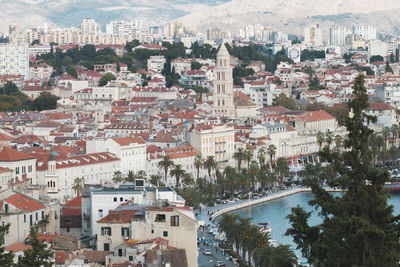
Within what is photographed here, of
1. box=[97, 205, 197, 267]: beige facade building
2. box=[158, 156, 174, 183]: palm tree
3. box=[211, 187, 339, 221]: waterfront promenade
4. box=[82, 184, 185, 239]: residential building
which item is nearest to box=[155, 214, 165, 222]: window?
box=[97, 205, 197, 267]: beige facade building

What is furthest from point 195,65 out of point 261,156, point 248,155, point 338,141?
point 248,155

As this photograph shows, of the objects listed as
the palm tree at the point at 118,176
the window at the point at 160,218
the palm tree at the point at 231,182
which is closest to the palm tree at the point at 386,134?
the palm tree at the point at 231,182

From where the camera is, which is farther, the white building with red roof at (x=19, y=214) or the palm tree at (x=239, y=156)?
the palm tree at (x=239, y=156)

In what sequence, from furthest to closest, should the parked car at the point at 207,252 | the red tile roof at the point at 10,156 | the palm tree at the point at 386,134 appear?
the palm tree at the point at 386,134 → the red tile roof at the point at 10,156 → the parked car at the point at 207,252

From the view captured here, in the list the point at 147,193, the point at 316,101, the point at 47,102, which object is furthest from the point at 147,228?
the point at 316,101

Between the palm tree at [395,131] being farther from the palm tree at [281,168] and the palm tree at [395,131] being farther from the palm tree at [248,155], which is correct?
the palm tree at [281,168]

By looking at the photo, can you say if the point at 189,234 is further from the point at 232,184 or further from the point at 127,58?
the point at 127,58
